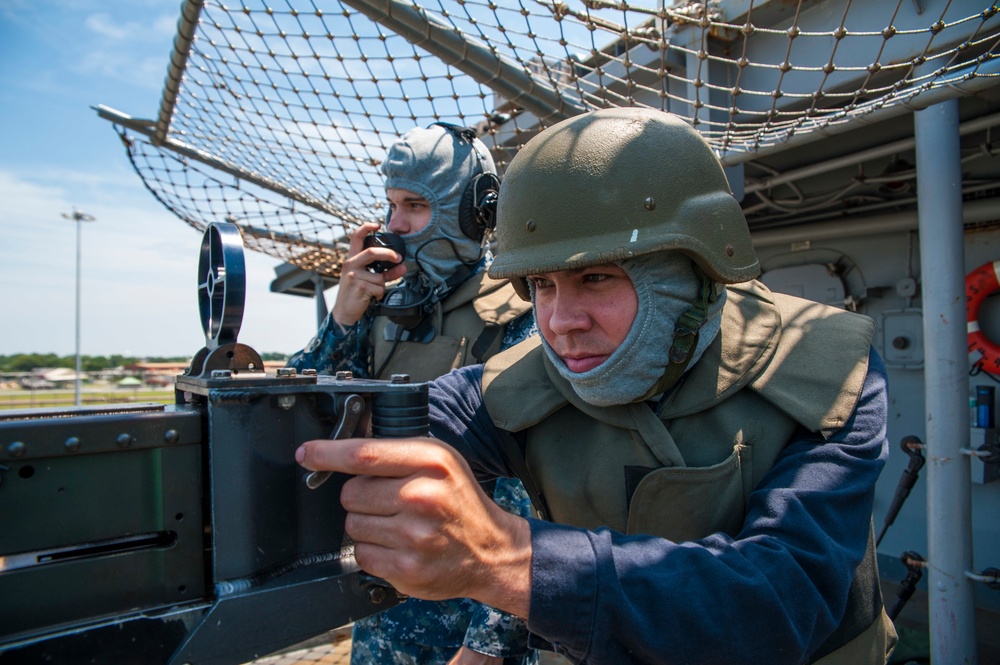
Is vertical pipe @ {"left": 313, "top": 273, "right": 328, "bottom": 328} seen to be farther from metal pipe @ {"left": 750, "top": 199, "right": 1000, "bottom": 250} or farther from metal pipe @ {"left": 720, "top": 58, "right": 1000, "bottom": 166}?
metal pipe @ {"left": 720, "top": 58, "right": 1000, "bottom": 166}

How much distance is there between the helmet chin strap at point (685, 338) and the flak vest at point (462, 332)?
82 centimetres

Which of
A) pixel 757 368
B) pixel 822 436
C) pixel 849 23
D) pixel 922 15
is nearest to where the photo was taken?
pixel 822 436

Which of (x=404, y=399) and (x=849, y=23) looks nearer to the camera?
(x=404, y=399)

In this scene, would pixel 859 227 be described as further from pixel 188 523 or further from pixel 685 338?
pixel 188 523

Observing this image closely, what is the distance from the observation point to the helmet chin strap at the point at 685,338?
1310 mm

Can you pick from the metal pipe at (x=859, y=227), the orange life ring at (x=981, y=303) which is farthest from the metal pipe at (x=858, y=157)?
the orange life ring at (x=981, y=303)

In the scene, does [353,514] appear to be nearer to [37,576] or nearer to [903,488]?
[37,576]

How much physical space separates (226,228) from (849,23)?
2.73 meters

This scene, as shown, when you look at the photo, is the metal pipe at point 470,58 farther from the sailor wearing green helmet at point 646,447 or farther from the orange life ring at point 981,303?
the orange life ring at point 981,303

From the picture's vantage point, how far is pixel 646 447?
134 cm

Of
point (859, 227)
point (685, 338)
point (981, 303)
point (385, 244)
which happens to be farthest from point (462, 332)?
point (981, 303)

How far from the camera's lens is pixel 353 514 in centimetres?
89

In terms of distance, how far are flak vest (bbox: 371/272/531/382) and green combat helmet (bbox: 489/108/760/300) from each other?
724 mm

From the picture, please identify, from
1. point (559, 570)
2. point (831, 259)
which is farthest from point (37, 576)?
point (831, 259)
